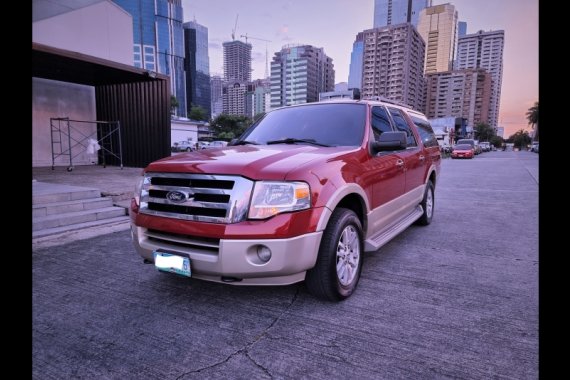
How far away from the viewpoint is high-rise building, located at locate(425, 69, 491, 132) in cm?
10750

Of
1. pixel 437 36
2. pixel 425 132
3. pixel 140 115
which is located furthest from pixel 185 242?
pixel 437 36

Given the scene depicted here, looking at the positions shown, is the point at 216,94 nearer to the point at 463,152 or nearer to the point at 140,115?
the point at 463,152

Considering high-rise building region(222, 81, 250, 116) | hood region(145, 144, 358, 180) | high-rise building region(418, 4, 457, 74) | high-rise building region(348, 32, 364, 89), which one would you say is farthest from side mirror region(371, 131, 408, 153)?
A: high-rise building region(418, 4, 457, 74)

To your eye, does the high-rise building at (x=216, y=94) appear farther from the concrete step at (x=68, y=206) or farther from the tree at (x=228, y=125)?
the concrete step at (x=68, y=206)

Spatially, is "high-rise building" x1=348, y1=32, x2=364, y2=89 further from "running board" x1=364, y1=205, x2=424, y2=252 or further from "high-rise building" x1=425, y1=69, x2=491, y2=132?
"running board" x1=364, y1=205, x2=424, y2=252

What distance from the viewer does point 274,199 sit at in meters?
2.56

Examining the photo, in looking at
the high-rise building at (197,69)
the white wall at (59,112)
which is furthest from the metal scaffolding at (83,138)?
the high-rise building at (197,69)

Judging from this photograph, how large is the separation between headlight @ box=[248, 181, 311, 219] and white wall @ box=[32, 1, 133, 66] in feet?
38.7

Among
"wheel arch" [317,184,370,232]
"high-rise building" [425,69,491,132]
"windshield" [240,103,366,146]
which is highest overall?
"high-rise building" [425,69,491,132]

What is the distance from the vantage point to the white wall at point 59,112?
10750 mm

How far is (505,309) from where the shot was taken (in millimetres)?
2893

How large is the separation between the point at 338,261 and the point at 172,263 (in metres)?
1.38
